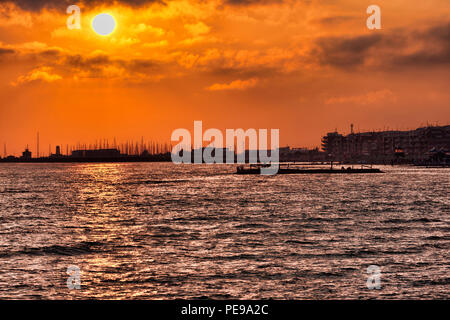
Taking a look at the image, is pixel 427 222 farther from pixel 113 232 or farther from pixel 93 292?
pixel 93 292

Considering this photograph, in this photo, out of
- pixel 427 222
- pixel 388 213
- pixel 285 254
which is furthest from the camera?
pixel 388 213

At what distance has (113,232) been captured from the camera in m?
43.1

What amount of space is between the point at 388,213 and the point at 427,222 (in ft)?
28.2

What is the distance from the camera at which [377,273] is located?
83.3 ft

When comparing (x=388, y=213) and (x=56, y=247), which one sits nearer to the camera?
(x=56, y=247)

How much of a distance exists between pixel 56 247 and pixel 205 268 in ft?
45.7
